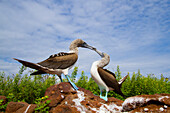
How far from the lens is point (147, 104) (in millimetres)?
3045

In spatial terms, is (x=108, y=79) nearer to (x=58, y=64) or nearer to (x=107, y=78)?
(x=107, y=78)

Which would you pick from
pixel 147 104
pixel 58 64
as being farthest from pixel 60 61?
pixel 147 104

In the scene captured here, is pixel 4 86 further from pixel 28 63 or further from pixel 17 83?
pixel 28 63

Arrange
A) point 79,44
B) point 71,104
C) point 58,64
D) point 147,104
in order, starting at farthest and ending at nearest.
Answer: point 79,44, point 58,64, point 71,104, point 147,104

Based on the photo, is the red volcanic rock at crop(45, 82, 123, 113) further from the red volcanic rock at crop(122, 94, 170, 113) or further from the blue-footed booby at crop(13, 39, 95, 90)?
the red volcanic rock at crop(122, 94, 170, 113)

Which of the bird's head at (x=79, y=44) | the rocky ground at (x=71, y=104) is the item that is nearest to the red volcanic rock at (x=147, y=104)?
the rocky ground at (x=71, y=104)

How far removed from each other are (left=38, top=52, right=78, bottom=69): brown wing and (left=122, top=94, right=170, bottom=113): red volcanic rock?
9.55 feet

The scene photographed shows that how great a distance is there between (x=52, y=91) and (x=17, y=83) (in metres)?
2.59

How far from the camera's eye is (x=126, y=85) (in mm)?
7758

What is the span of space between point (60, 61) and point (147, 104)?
3362 mm

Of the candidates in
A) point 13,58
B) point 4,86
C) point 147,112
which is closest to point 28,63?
point 13,58

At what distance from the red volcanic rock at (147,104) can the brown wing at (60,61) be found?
2.91 meters

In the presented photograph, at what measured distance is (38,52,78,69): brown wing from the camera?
534 cm

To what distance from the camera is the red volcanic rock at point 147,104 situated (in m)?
2.90
